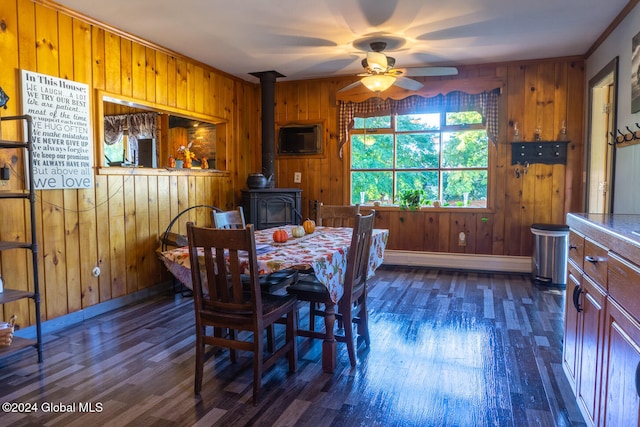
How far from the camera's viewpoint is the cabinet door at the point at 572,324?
78.0 inches

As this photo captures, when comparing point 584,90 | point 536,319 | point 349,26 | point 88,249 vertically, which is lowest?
point 536,319

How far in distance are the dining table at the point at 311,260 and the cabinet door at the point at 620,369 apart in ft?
4.12

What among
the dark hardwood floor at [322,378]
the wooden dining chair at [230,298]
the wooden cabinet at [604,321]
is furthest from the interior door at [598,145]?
the wooden dining chair at [230,298]

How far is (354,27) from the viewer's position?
3.73 metres

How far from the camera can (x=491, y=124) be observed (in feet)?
16.3

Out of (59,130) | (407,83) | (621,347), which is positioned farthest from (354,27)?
(621,347)

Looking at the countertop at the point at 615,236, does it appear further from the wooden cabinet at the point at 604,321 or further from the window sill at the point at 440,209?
the window sill at the point at 440,209

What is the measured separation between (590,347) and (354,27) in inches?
120

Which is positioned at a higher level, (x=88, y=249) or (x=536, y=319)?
(x=88, y=249)

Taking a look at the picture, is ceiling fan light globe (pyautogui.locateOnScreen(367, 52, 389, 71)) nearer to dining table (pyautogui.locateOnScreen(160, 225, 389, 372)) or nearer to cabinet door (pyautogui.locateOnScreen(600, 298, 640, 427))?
dining table (pyautogui.locateOnScreen(160, 225, 389, 372))

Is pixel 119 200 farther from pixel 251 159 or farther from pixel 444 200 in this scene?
pixel 444 200

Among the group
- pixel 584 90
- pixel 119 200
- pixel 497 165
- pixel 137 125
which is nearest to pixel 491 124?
pixel 497 165

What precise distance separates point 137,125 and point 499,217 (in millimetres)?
5348

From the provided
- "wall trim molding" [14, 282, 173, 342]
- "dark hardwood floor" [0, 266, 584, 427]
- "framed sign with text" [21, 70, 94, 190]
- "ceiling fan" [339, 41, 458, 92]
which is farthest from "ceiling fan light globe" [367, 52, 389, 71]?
"wall trim molding" [14, 282, 173, 342]
